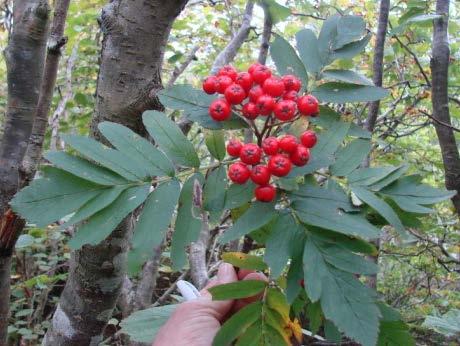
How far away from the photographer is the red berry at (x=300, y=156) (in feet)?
2.83

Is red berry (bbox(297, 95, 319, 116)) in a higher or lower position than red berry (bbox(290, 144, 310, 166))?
higher

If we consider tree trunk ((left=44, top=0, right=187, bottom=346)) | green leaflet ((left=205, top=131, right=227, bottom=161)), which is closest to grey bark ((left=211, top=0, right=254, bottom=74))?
tree trunk ((left=44, top=0, right=187, bottom=346))

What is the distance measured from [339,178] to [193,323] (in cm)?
53

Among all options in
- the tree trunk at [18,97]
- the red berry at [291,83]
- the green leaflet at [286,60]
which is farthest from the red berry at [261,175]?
the tree trunk at [18,97]

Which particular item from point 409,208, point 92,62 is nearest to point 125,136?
point 409,208

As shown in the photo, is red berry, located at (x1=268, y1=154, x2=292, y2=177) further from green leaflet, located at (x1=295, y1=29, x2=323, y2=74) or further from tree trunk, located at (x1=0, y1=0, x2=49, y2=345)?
tree trunk, located at (x1=0, y1=0, x2=49, y2=345)

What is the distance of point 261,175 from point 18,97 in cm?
116

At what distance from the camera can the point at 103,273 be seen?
1.30m

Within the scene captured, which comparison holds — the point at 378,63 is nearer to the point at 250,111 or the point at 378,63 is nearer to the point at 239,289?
the point at 250,111

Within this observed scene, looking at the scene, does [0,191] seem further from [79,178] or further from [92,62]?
[92,62]

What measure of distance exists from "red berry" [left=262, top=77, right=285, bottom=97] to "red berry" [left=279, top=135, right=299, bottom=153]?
0.11 m

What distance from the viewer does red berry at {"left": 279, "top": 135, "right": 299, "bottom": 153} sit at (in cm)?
86

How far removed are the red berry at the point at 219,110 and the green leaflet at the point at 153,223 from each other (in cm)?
17

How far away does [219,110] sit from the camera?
927mm
